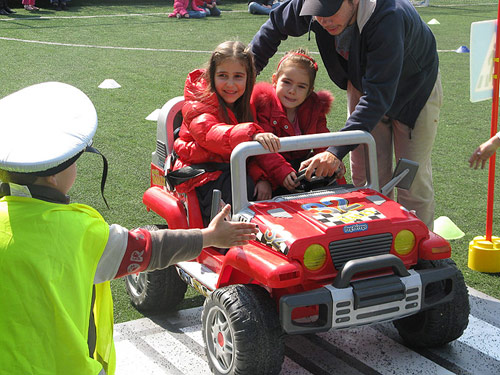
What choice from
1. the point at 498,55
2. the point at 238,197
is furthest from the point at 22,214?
the point at 498,55

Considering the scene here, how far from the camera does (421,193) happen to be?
15.3 ft

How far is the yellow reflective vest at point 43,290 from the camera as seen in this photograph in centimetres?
197

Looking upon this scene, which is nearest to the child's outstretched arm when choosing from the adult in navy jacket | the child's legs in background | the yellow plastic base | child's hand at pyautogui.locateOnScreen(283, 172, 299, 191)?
the adult in navy jacket

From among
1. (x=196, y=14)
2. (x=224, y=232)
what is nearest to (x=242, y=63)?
(x=224, y=232)

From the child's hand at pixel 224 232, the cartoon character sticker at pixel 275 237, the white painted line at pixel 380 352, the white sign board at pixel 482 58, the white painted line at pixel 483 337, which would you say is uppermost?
the white sign board at pixel 482 58

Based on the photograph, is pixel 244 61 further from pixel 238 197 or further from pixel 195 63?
pixel 195 63

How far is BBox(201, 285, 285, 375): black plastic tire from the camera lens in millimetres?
3248

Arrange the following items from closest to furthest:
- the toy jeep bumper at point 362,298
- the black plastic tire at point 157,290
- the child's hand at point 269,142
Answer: the toy jeep bumper at point 362,298
the child's hand at point 269,142
the black plastic tire at point 157,290

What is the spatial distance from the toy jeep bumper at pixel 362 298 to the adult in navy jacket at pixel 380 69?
0.64 meters

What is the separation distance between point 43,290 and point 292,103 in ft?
8.18

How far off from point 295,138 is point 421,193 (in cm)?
127

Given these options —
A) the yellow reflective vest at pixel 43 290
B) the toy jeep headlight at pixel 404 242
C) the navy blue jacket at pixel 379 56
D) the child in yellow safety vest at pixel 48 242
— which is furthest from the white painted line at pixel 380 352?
the yellow reflective vest at pixel 43 290

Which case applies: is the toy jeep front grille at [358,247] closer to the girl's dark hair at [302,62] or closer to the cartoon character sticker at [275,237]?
the cartoon character sticker at [275,237]

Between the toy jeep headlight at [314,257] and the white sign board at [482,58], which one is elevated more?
the white sign board at [482,58]
